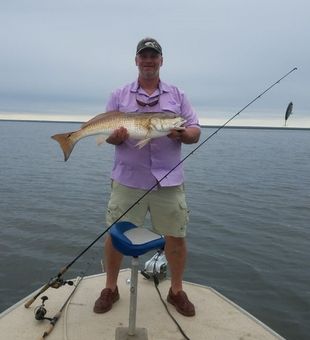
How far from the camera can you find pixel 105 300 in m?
5.47

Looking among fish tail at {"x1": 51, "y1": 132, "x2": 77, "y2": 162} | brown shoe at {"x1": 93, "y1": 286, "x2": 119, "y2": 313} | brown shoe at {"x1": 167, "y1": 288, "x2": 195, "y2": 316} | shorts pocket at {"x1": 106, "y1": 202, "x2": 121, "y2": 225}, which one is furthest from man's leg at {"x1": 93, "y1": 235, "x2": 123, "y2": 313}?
fish tail at {"x1": 51, "y1": 132, "x2": 77, "y2": 162}

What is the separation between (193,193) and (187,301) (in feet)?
45.0

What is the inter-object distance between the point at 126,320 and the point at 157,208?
1.33 m

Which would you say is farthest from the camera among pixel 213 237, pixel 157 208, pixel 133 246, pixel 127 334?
pixel 213 237

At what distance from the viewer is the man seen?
5.33m

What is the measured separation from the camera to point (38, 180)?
21969mm

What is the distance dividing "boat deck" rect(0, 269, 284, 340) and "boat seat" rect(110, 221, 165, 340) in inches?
5.6

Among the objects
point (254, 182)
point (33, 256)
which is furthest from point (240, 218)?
point (254, 182)

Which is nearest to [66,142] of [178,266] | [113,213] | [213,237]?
[113,213]

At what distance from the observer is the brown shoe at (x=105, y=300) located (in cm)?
541

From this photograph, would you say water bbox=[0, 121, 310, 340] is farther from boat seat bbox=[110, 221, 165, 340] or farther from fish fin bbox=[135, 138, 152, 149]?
fish fin bbox=[135, 138, 152, 149]

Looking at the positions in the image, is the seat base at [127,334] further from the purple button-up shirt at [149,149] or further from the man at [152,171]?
the purple button-up shirt at [149,149]

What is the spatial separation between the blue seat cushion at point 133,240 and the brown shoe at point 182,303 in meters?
1.28

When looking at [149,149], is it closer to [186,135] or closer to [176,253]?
[186,135]
